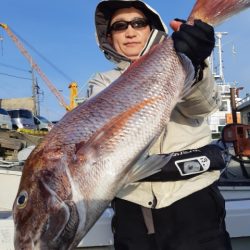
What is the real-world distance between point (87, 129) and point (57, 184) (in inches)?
12.8

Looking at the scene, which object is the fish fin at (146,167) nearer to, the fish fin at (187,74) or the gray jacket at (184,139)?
the gray jacket at (184,139)

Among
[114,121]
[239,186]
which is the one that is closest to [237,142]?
[239,186]

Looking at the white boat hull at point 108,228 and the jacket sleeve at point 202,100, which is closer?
the jacket sleeve at point 202,100

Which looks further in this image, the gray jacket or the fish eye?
the gray jacket

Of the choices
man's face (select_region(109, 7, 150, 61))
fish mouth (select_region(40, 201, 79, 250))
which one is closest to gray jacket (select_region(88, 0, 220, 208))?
man's face (select_region(109, 7, 150, 61))

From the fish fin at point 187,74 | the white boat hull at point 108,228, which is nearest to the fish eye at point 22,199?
the fish fin at point 187,74

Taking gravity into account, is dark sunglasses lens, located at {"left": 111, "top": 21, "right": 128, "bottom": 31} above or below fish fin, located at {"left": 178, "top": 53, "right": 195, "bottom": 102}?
above

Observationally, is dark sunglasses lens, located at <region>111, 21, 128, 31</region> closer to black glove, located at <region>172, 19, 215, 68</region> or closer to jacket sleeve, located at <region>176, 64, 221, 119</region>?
black glove, located at <region>172, 19, 215, 68</region>

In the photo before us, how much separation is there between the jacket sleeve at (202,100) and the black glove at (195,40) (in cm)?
17

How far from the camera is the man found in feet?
8.02

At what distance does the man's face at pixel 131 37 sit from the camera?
288cm

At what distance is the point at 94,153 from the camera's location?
6.91 ft

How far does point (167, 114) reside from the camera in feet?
7.76

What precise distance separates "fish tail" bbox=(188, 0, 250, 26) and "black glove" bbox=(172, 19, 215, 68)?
136mm
